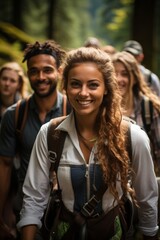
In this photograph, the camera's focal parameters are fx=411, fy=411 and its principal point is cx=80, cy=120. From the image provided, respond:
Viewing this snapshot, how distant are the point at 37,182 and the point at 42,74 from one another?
1.71m

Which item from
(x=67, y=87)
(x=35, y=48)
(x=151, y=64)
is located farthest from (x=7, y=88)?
(x=151, y=64)

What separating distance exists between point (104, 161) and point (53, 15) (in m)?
26.8

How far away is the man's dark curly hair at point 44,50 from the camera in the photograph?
182 inches

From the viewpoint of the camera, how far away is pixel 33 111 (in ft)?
14.9

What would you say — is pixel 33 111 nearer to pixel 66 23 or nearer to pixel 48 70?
pixel 48 70

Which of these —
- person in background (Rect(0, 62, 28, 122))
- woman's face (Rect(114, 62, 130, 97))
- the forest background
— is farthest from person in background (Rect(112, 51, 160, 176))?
the forest background

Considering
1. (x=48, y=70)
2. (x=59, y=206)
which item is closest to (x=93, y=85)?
(x=59, y=206)

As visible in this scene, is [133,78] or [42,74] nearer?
[42,74]

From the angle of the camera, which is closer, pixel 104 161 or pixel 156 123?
pixel 104 161

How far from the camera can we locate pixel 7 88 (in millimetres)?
7035

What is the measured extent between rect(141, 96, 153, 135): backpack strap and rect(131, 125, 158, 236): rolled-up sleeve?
204 centimetres

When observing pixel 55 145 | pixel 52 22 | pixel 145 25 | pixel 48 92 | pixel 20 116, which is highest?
pixel 52 22

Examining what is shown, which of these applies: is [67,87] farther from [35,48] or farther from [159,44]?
[159,44]

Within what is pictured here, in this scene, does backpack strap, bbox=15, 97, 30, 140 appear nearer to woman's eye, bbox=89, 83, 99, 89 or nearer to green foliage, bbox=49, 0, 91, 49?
woman's eye, bbox=89, 83, 99, 89
